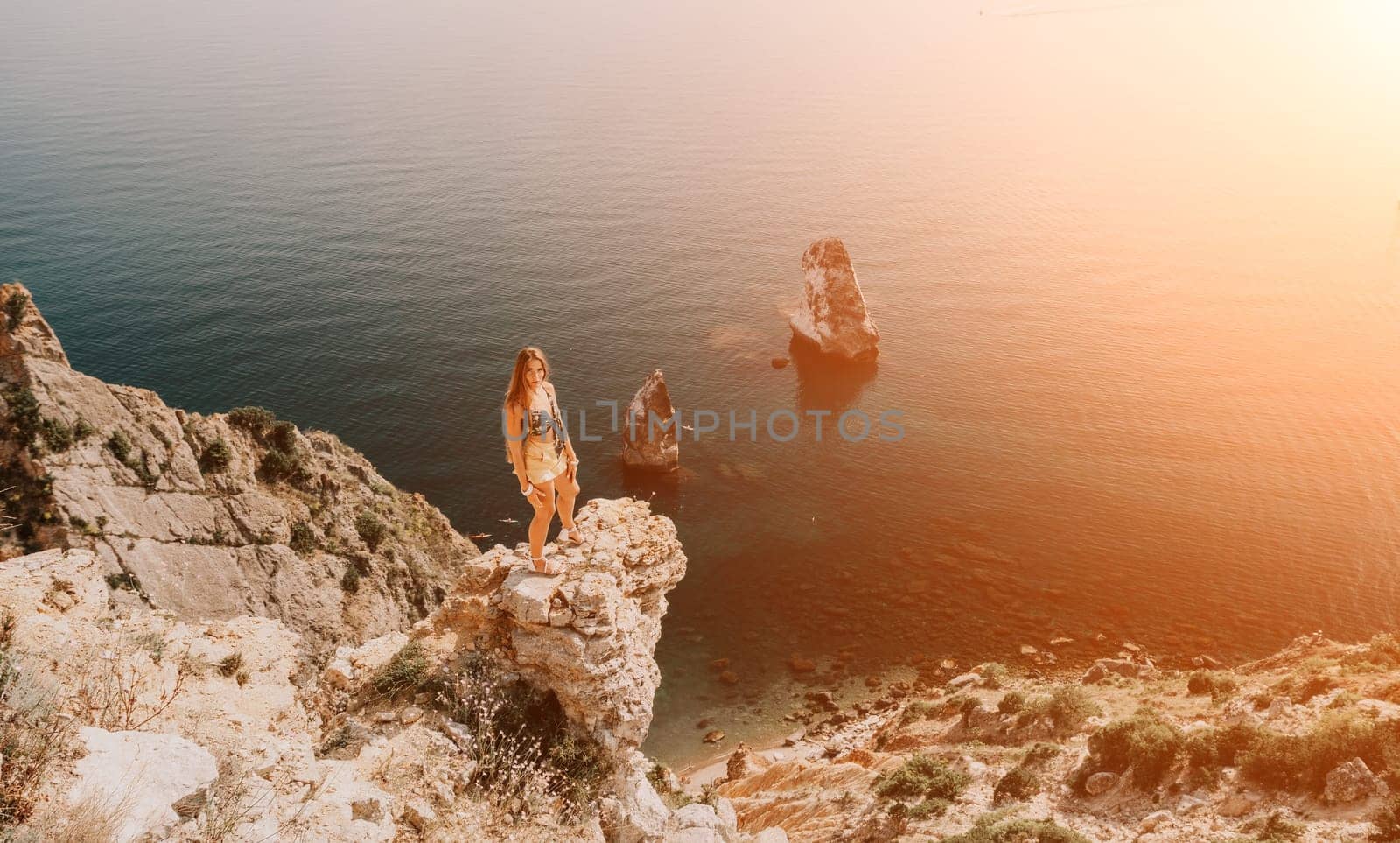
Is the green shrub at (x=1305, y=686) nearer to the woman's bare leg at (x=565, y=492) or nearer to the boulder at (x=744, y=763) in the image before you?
the boulder at (x=744, y=763)

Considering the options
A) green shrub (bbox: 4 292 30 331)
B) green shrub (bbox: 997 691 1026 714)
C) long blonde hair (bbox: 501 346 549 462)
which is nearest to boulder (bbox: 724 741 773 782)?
green shrub (bbox: 997 691 1026 714)

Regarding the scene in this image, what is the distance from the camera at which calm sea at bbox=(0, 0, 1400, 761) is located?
45031mm

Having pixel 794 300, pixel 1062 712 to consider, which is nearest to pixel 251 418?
pixel 1062 712

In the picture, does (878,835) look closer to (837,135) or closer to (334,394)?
(334,394)

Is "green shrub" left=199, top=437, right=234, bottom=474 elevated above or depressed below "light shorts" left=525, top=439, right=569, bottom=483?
below

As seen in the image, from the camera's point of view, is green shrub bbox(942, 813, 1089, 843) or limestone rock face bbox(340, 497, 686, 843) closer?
limestone rock face bbox(340, 497, 686, 843)

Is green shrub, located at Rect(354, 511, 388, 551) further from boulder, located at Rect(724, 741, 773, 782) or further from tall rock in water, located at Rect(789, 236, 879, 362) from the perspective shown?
tall rock in water, located at Rect(789, 236, 879, 362)

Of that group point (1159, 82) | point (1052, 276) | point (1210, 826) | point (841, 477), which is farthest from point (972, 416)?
point (1159, 82)

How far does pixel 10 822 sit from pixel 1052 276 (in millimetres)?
91199

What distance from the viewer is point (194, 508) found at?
27.5 metres

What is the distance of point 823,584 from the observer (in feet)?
146

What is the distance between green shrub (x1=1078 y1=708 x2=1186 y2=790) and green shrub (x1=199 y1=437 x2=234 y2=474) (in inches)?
1163

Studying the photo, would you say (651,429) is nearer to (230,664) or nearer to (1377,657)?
(1377,657)

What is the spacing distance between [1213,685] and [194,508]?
35.3 m
